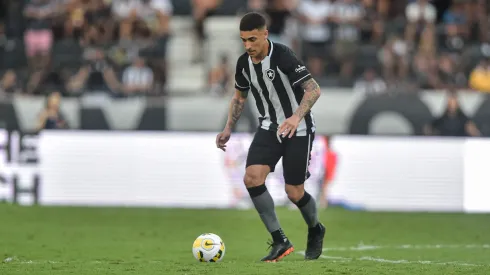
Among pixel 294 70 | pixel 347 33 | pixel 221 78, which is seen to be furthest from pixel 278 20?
pixel 294 70

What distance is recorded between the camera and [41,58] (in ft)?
78.3

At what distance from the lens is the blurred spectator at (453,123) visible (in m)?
20.3

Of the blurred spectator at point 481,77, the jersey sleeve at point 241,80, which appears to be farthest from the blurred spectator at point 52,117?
the jersey sleeve at point 241,80

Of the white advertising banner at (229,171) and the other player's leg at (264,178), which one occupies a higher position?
the other player's leg at (264,178)

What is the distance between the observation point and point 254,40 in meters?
9.84

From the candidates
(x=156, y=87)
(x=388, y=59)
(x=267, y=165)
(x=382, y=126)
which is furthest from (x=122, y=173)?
(x=267, y=165)

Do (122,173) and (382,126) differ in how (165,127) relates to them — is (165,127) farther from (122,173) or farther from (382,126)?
(382,126)

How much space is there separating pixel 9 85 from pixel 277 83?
14.3 meters

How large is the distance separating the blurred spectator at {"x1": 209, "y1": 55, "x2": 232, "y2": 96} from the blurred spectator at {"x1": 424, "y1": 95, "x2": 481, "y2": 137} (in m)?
4.58

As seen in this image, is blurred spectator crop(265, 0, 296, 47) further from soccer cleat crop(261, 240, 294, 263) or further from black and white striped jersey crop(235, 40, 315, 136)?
soccer cleat crop(261, 240, 294, 263)

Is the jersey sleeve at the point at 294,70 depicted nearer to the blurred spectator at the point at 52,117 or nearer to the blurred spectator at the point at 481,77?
the blurred spectator at the point at 52,117

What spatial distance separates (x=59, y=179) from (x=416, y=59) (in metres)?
8.37

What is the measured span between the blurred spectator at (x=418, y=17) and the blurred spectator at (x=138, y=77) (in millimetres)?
5873

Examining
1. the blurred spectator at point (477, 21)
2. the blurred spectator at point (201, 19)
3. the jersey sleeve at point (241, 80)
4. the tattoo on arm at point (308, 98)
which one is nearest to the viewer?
the tattoo on arm at point (308, 98)
